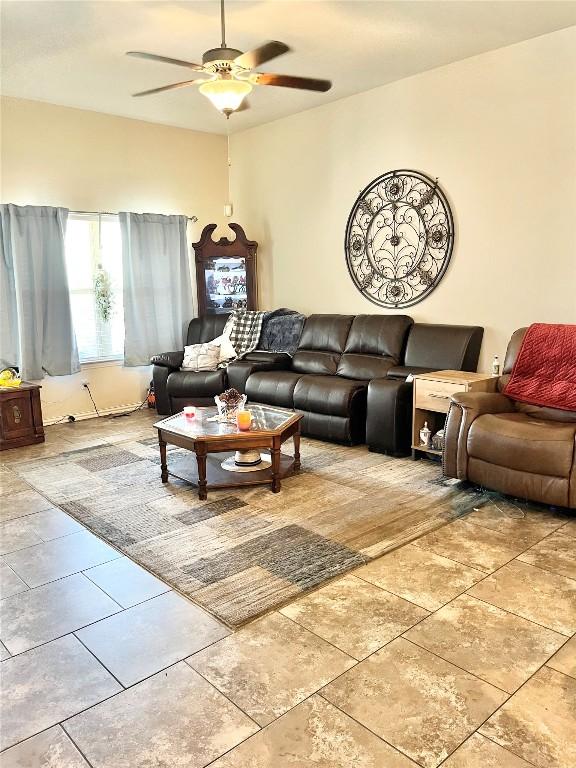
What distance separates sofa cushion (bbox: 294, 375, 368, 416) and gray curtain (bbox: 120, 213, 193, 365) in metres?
2.02

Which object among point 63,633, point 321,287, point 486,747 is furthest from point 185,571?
point 321,287

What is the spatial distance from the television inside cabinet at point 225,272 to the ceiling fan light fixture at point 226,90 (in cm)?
308

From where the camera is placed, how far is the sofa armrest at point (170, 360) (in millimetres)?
5773

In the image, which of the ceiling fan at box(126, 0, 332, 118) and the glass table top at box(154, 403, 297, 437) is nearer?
the ceiling fan at box(126, 0, 332, 118)

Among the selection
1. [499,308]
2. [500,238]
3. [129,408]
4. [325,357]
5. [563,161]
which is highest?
[563,161]

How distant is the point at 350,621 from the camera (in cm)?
235

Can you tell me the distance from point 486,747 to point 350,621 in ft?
2.36

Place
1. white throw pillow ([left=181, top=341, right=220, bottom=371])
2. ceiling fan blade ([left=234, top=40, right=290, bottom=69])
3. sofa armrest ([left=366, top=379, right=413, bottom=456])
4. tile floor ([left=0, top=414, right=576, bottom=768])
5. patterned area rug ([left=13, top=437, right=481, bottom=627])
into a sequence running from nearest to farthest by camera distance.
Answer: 1. tile floor ([left=0, top=414, right=576, bottom=768])
2. patterned area rug ([left=13, top=437, right=481, bottom=627])
3. ceiling fan blade ([left=234, top=40, right=290, bottom=69])
4. sofa armrest ([left=366, top=379, right=413, bottom=456])
5. white throw pillow ([left=181, top=341, right=220, bottom=371])

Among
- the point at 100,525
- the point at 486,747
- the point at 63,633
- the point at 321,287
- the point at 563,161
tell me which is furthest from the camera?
the point at 321,287

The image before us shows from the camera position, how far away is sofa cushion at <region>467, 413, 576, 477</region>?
10.4 ft

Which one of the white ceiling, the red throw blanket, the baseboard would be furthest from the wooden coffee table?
the white ceiling

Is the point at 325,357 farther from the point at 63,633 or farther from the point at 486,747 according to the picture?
the point at 486,747

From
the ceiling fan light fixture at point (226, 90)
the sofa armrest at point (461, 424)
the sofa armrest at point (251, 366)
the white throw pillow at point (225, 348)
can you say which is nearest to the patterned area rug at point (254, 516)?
the sofa armrest at point (461, 424)

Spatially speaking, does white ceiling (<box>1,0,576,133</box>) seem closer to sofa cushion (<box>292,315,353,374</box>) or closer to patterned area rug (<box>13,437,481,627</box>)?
sofa cushion (<box>292,315,353,374</box>)
